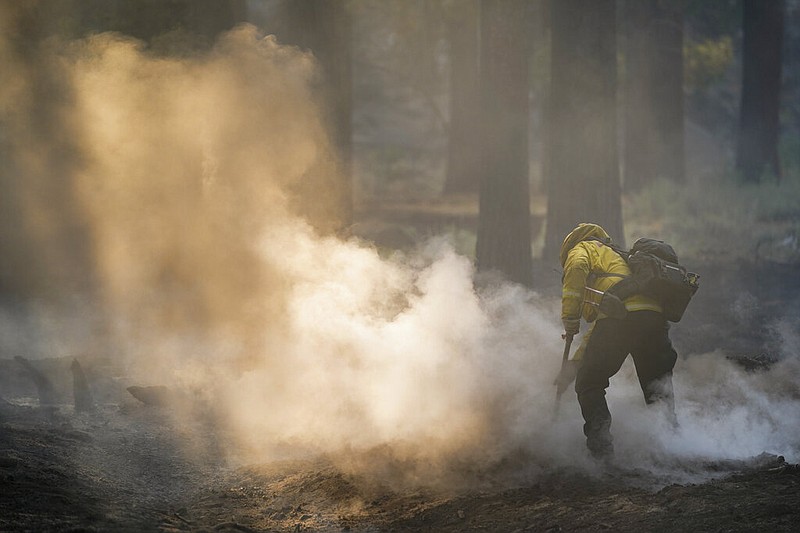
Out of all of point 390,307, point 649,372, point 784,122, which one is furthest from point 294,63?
point 784,122

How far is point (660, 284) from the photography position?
22.0ft

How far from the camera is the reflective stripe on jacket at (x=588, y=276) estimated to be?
22.6ft

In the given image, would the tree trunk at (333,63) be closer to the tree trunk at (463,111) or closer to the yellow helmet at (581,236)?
the yellow helmet at (581,236)

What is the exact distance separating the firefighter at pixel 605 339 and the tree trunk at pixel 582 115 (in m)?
6.60

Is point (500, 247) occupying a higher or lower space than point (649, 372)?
higher

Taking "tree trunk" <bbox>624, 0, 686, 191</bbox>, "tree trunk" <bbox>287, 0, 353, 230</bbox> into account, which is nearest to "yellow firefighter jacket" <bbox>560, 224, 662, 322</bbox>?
"tree trunk" <bbox>287, 0, 353, 230</bbox>

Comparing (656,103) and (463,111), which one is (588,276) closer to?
(656,103)

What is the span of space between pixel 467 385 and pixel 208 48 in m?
6.46

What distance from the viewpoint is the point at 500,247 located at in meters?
12.8

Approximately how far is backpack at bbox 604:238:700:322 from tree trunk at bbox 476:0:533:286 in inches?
233

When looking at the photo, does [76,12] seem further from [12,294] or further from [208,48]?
[12,294]

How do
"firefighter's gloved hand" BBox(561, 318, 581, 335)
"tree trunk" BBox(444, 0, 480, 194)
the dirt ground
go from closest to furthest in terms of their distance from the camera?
the dirt ground → "firefighter's gloved hand" BBox(561, 318, 581, 335) → "tree trunk" BBox(444, 0, 480, 194)

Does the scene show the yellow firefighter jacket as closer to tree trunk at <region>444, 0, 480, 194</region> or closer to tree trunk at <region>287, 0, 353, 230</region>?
tree trunk at <region>287, 0, 353, 230</region>

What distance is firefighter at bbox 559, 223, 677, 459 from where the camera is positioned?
676cm
